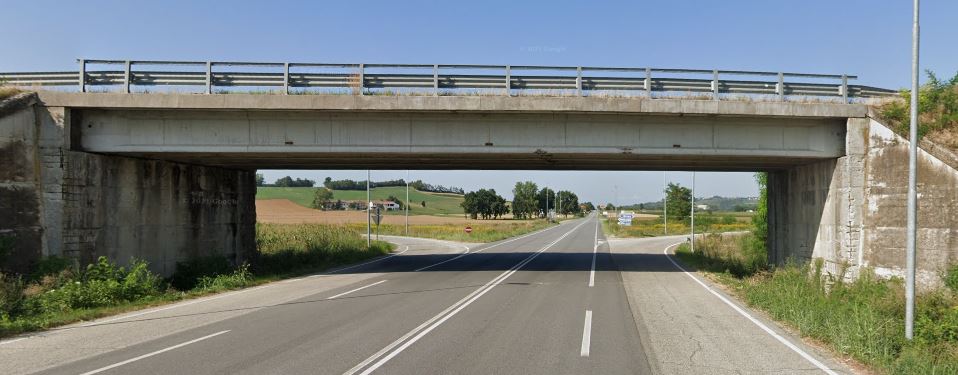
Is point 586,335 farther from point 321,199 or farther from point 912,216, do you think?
point 321,199

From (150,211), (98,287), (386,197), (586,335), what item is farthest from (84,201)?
(386,197)

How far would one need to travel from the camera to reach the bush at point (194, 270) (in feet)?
59.8

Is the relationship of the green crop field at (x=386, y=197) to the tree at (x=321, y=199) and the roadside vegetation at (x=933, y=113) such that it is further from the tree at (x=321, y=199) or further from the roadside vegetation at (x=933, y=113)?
the roadside vegetation at (x=933, y=113)

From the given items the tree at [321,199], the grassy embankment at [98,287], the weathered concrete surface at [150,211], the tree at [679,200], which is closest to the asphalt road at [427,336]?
the grassy embankment at [98,287]

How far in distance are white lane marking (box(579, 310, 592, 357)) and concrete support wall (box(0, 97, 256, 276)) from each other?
44.4ft

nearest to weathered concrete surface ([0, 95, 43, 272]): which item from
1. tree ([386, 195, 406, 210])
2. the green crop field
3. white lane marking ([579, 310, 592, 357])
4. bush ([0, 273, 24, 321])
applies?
bush ([0, 273, 24, 321])

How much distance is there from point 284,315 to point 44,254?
779 centimetres

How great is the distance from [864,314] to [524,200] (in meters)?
140

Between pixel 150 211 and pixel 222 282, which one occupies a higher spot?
pixel 150 211

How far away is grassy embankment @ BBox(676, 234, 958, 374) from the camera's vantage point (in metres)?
8.06

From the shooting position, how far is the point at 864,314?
9.75 meters

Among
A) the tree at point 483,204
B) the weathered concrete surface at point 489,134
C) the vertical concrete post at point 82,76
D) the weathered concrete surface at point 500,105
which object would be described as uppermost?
the vertical concrete post at point 82,76

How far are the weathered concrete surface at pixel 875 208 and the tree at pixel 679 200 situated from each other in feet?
203

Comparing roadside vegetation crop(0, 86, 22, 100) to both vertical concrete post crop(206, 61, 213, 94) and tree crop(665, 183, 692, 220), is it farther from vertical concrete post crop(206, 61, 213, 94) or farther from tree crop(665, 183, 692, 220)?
tree crop(665, 183, 692, 220)
